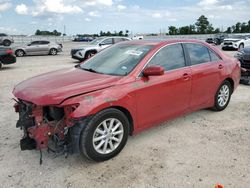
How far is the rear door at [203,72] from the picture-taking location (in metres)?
4.85

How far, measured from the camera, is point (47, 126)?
3377 mm

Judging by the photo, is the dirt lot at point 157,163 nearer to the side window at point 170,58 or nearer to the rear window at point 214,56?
the side window at point 170,58

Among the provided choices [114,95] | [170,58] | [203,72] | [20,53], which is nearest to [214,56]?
[203,72]

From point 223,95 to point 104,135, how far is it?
10.5 feet

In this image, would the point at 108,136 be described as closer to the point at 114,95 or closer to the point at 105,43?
the point at 114,95

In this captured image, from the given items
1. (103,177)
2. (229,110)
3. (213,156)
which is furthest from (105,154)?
(229,110)

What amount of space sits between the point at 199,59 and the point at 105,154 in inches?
102

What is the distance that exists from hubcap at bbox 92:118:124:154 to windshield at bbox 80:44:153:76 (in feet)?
2.53

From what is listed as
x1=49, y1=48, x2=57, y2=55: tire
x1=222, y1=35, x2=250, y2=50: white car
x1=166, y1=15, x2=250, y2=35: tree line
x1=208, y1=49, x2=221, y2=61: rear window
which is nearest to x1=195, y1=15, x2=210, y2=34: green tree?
x1=166, y1=15, x2=250, y2=35: tree line

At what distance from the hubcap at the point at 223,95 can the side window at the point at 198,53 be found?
0.82m

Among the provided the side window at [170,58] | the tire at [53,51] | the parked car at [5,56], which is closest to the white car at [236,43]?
the tire at [53,51]

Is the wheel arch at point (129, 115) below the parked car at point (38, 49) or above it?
below

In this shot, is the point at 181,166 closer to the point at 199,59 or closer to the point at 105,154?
the point at 105,154

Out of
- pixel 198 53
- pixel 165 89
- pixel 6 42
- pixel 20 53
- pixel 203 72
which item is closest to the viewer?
pixel 165 89
